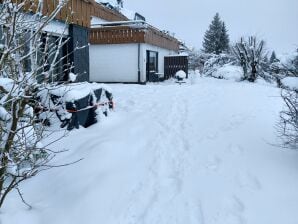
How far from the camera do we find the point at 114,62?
17.1 m

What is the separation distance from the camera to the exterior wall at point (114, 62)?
55.5ft

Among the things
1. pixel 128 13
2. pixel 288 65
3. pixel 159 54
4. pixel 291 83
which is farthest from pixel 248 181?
pixel 128 13

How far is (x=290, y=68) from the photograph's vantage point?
518cm

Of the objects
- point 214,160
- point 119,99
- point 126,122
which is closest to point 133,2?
point 119,99

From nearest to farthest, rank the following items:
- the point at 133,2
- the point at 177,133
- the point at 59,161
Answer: the point at 59,161 → the point at 177,133 → the point at 133,2

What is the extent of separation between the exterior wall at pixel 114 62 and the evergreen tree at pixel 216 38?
80.7 feet

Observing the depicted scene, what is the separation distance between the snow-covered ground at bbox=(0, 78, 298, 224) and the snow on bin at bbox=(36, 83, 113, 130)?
31 centimetres

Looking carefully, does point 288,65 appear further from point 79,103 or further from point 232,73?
point 232,73

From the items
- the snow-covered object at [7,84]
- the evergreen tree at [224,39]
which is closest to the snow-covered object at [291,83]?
the snow-covered object at [7,84]

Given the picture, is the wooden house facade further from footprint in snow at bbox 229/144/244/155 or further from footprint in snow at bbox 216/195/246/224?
footprint in snow at bbox 216/195/246/224

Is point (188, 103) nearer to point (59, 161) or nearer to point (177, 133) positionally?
point (177, 133)

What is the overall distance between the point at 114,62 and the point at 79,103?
10.0 m

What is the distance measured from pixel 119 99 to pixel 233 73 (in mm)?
8614

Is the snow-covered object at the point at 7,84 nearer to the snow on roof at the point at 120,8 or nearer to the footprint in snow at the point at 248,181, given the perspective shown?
the footprint in snow at the point at 248,181
